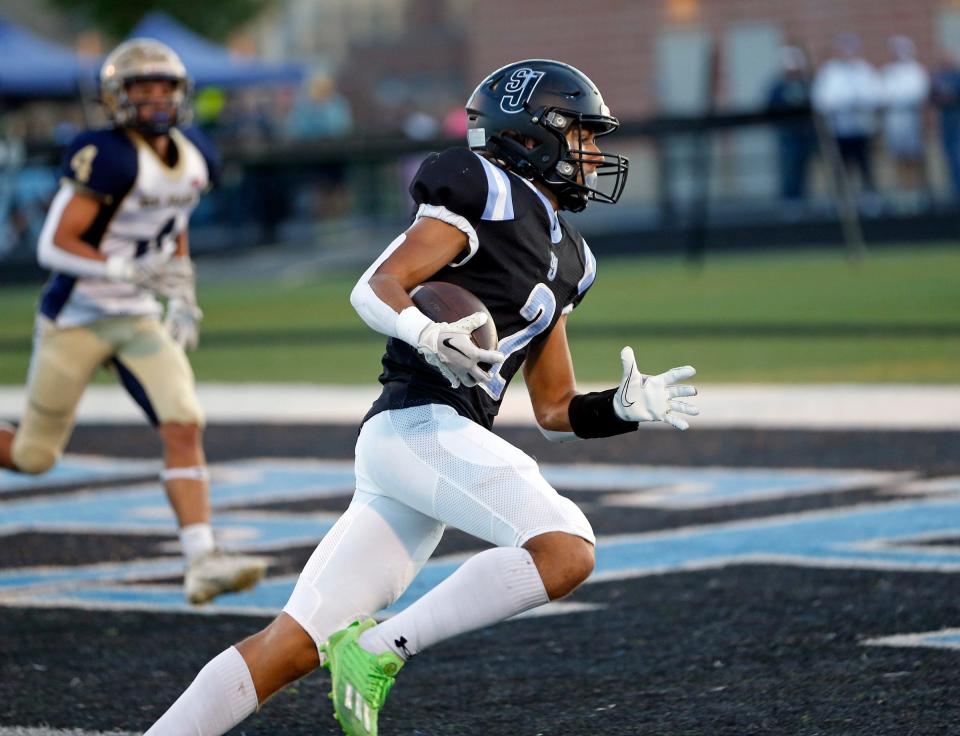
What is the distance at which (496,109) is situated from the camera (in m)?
4.56

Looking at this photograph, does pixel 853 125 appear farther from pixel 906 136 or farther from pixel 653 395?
pixel 653 395

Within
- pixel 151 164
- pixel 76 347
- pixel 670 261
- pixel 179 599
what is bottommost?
pixel 670 261

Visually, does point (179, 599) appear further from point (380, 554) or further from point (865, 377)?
point (865, 377)

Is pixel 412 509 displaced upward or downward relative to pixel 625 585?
upward

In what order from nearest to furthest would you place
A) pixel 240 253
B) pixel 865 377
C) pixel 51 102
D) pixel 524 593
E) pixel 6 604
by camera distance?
pixel 524 593 < pixel 6 604 < pixel 865 377 < pixel 240 253 < pixel 51 102

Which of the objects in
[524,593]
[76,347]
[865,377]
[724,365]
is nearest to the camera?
[524,593]

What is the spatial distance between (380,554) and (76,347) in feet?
9.90

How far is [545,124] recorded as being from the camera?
4.51 meters

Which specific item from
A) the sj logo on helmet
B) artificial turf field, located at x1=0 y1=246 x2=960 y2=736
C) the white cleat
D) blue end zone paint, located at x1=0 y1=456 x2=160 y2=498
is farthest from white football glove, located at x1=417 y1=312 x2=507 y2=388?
blue end zone paint, located at x1=0 y1=456 x2=160 y2=498

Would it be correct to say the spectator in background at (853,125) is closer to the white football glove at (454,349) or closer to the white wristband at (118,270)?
the white wristband at (118,270)

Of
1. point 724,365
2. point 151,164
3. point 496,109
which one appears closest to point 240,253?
point 724,365

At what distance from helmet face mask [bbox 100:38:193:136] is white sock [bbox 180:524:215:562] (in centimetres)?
154

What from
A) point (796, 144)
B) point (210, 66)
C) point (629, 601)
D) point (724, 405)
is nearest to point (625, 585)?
point (629, 601)

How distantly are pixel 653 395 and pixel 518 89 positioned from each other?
842 millimetres
